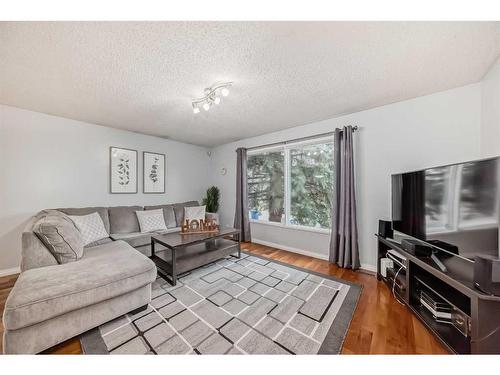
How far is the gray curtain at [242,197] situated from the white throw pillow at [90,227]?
90.2 inches

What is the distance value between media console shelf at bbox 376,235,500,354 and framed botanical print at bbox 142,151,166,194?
3.98m

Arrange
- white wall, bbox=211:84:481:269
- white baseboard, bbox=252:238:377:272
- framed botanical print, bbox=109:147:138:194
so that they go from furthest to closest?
framed botanical print, bbox=109:147:138:194, white baseboard, bbox=252:238:377:272, white wall, bbox=211:84:481:269

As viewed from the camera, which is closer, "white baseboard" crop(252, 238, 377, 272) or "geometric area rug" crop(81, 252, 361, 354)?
"geometric area rug" crop(81, 252, 361, 354)

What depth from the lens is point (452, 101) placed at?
2027 millimetres

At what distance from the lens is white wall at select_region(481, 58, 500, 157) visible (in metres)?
1.61

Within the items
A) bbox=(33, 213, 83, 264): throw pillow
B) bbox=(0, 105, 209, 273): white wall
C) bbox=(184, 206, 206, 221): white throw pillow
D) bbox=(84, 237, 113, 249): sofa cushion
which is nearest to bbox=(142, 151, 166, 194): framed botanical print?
bbox=(0, 105, 209, 273): white wall

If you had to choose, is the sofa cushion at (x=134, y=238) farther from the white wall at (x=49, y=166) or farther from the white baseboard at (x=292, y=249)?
the white baseboard at (x=292, y=249)

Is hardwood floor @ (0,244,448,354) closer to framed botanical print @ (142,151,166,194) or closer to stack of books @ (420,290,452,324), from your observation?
stack of books @ (420,290,452,324)

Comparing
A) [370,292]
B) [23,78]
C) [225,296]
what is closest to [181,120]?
[23,78]

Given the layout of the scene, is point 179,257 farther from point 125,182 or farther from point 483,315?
point 483,315

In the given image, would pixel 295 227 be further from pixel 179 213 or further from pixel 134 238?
pixel 134 238

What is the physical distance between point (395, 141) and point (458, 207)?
1.31m
